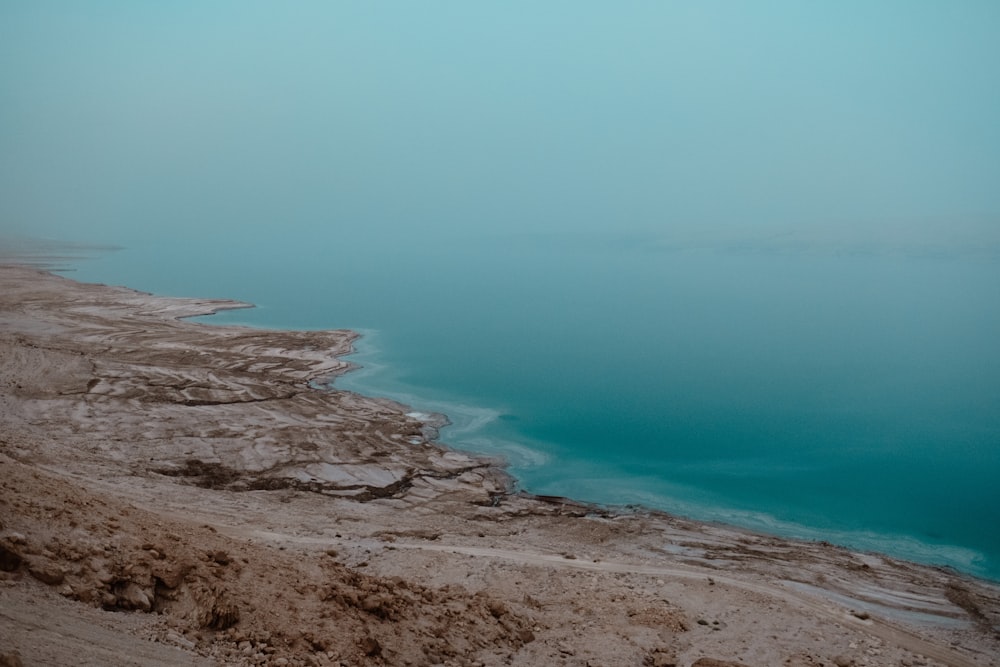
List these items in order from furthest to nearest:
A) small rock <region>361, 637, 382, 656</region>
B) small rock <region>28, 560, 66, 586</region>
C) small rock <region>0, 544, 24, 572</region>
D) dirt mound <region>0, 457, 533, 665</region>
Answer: small rock <region>361, 637, 382, 656</region> → dirt mound <region>0, 457, 533, 665</region> → small rock <region>28, 560, 66, 586</region> → small rock <region>0, 544, 24, 572</region>

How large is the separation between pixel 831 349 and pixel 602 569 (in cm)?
2499

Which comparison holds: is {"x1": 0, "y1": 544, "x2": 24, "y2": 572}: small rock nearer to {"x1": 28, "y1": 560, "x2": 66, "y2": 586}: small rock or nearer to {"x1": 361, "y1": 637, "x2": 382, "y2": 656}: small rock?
{"x1": 28, "y1": 560, "x2": 66, "y2": 586}: small rock

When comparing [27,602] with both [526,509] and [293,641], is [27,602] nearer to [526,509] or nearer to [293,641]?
[293,641]

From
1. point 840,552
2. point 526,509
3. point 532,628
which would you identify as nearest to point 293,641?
point 532,628

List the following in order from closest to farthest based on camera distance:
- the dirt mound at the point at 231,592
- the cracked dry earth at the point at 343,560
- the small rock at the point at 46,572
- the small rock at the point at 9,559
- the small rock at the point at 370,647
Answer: the small rock at the point at 9,559 → the small rock at the point at 46,572 → the dirt mound at the point at 231,592 → the cracked dry earth at the point at 343,560 → the small rock at the point at 370,647

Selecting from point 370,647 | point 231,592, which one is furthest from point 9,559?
point 370,647

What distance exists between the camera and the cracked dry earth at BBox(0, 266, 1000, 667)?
7863 millimetres

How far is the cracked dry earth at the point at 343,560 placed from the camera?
7.86 m

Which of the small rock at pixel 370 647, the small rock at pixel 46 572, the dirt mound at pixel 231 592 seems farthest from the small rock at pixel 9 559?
the small rock at pixel 370 647

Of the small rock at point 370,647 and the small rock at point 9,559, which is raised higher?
the small rock at point 9,559

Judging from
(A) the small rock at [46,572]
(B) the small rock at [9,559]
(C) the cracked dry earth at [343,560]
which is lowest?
(C) the cracked dry earth at [343,560]

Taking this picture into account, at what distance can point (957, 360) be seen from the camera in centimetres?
3244

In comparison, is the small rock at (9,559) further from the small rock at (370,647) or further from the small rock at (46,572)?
the small rock at (370,647)

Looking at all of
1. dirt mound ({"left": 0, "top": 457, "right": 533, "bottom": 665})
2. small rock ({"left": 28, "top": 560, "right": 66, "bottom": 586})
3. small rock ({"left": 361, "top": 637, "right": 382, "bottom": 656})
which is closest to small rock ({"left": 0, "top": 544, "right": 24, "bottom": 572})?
dirt mound ({"left": 0, "top": 457, "right": 533, "bottom": 665})
